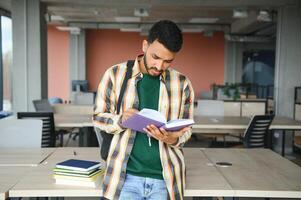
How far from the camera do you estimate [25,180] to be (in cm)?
200

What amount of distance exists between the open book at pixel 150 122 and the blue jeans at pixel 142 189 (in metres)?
0.26

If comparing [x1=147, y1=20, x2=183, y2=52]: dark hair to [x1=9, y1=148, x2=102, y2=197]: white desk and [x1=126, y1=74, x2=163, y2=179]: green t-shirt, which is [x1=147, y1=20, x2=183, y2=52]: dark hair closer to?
[x1=126, y1=74, x2=163, y2=179]: green t-shirt

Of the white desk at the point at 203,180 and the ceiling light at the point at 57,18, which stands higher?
the ceiling light at the point at 57,18

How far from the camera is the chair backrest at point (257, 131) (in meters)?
4.50

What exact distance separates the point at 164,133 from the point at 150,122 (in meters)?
0.09

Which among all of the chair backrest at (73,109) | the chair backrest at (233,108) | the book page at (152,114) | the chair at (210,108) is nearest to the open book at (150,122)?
the book page at (152,114)

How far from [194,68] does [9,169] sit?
40.3 ft

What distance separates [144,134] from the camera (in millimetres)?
1660

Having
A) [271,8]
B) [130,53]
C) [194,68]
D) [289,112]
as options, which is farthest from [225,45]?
[289,112]

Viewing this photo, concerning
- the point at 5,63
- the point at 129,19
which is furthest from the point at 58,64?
the point at 129,19

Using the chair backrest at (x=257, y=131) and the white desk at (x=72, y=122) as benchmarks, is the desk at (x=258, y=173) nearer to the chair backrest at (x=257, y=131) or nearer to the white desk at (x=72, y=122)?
the chair backrest at (x=257, y=131)

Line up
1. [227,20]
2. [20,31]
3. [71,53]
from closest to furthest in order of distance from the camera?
[20,31] < [227,20] < [71,53]

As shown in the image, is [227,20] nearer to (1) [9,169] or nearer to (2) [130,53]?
(2) [130,53]

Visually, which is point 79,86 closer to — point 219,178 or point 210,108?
point 210,108
